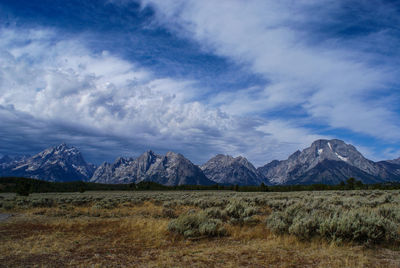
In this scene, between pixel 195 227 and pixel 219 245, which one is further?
pixel 195 227

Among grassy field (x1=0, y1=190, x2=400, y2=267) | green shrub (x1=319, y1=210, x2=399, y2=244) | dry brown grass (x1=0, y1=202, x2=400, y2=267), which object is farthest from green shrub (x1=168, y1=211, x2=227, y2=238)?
green shrub (x1=319, y1=210, x2=399, y2=244)

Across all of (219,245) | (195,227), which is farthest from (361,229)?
(195,227)

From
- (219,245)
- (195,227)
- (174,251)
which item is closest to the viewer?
(174,251)

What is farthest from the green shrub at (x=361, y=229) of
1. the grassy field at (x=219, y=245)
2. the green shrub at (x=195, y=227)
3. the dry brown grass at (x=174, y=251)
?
the green shrub at (x=195, y=227)

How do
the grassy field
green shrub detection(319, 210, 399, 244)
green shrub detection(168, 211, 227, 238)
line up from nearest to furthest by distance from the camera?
the grassy field < green shrub detection(319, 210, 399, 244) < green shrub detection(168, 211, 227, 238)

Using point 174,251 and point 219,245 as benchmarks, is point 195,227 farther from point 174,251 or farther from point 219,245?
point 174,251

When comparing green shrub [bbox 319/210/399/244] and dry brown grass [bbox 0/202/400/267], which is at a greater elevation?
green shrub [bbox 319/210/399/244]

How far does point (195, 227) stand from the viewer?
988 centimetres

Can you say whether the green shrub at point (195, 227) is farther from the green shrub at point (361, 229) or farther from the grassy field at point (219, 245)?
the green shrub at point (361, 229)

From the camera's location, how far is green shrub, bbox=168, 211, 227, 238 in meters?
9.37

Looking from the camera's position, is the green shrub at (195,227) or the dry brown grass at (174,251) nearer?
the dry brown grass at (174,251)

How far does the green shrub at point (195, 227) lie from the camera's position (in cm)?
937

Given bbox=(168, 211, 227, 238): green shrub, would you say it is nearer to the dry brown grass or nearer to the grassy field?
the grassy field

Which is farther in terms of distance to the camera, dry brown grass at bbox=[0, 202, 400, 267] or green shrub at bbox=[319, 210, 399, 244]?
green shrub at bbox=[319, 210, 399, 244]
